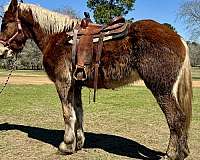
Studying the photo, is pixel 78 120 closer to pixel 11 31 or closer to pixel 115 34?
pixel 115 34

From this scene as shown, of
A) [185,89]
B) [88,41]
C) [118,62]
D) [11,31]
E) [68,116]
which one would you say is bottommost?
[68,116]

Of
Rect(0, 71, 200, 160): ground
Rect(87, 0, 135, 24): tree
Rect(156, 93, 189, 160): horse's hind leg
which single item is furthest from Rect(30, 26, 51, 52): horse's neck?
Rect(87, 0, 135, 24): tree

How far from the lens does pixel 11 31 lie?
6324 millimetres

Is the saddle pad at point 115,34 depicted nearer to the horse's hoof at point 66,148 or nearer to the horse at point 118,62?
the horse at point 118,62

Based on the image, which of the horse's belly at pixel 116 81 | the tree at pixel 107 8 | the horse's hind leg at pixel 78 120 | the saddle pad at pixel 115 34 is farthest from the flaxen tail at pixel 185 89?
the tree at pixel 107 8

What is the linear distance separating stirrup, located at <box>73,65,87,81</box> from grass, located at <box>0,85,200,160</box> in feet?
4.23

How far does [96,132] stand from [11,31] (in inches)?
117

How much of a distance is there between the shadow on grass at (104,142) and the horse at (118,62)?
604 mm

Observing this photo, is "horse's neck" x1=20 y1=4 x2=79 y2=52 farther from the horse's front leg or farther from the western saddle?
the horse's front leg

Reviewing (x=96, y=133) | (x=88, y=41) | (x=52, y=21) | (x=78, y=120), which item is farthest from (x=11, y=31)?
(x=96, y=133)

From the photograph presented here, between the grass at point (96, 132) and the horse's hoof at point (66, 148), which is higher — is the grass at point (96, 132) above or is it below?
below

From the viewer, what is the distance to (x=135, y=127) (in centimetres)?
856

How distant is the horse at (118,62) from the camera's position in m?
5.12

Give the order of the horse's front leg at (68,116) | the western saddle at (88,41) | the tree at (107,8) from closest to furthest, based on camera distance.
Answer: the western saddle at (88,41) < the horse's front leg at (68,116) < the tree at (107,8)
